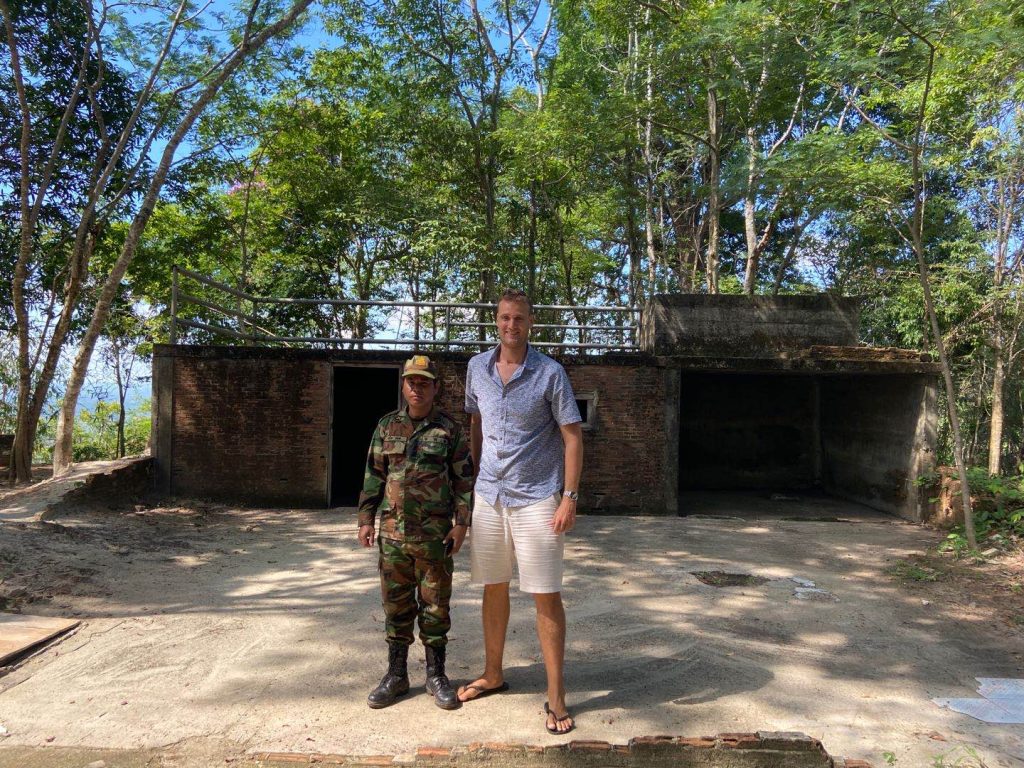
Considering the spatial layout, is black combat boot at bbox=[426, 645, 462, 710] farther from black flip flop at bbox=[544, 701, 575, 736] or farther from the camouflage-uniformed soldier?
black flip flop at bbox=[544, 701, 575, 736]

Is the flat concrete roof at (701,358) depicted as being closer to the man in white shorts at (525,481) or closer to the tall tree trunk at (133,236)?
the tall tree trunk at (133,236)

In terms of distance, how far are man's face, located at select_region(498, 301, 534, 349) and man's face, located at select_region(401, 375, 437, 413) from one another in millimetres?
399

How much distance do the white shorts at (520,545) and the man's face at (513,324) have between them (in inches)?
27.9

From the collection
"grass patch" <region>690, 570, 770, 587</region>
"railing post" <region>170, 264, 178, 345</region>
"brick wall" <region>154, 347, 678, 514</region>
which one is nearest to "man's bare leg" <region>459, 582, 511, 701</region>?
"grass patch" <region>690, 570, 770, 587</region>

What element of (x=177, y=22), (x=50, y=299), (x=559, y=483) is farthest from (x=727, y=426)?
(x=50, y=299)

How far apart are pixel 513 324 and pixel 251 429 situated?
23.4 ft

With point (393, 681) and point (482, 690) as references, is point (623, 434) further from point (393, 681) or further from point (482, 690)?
point (393, 681)

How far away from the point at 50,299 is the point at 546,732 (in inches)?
532

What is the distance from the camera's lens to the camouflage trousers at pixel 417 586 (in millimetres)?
3016

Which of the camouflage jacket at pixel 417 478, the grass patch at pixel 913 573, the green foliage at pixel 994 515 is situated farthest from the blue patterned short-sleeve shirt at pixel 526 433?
the green foliage at pixel 994 515

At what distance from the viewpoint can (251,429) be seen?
9.14 m

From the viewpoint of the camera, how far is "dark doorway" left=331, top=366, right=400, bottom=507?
1209 cm

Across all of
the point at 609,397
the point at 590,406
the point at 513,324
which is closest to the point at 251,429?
the point at 590,406

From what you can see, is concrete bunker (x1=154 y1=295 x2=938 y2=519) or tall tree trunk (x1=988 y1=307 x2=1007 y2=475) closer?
concrete bunker (x1=154 y1=295 x2=938 y2=519)
